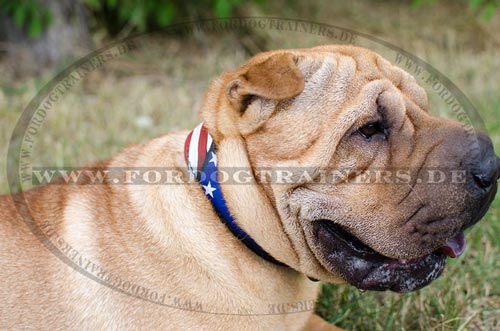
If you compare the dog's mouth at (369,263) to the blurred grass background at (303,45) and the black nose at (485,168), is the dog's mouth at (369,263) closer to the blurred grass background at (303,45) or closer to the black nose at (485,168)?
the black nose at (485,168)

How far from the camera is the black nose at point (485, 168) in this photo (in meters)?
2.55

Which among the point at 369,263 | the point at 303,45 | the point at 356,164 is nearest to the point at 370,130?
the point at 356,164

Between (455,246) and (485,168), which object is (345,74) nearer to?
(485,168)

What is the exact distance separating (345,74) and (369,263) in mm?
819

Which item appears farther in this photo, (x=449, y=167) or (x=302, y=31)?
(x=302, y=31)

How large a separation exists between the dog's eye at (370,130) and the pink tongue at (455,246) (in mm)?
612

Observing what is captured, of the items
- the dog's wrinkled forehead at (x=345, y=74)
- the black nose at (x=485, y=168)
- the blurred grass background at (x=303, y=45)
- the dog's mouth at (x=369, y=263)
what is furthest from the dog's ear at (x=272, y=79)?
the blurred grass background at (x=303, y=45)

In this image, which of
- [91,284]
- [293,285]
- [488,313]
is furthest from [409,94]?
[91,284]

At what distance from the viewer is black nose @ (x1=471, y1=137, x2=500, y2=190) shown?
8.36ft

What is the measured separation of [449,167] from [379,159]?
0.28 m

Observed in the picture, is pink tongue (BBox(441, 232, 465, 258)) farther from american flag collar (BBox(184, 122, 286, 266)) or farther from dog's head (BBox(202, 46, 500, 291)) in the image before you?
american flag collar (BBox(184, 122, 286, 266))

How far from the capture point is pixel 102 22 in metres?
7.88

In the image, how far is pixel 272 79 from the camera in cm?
258

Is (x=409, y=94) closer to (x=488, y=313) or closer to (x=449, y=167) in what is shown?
(x=449, y=167)
